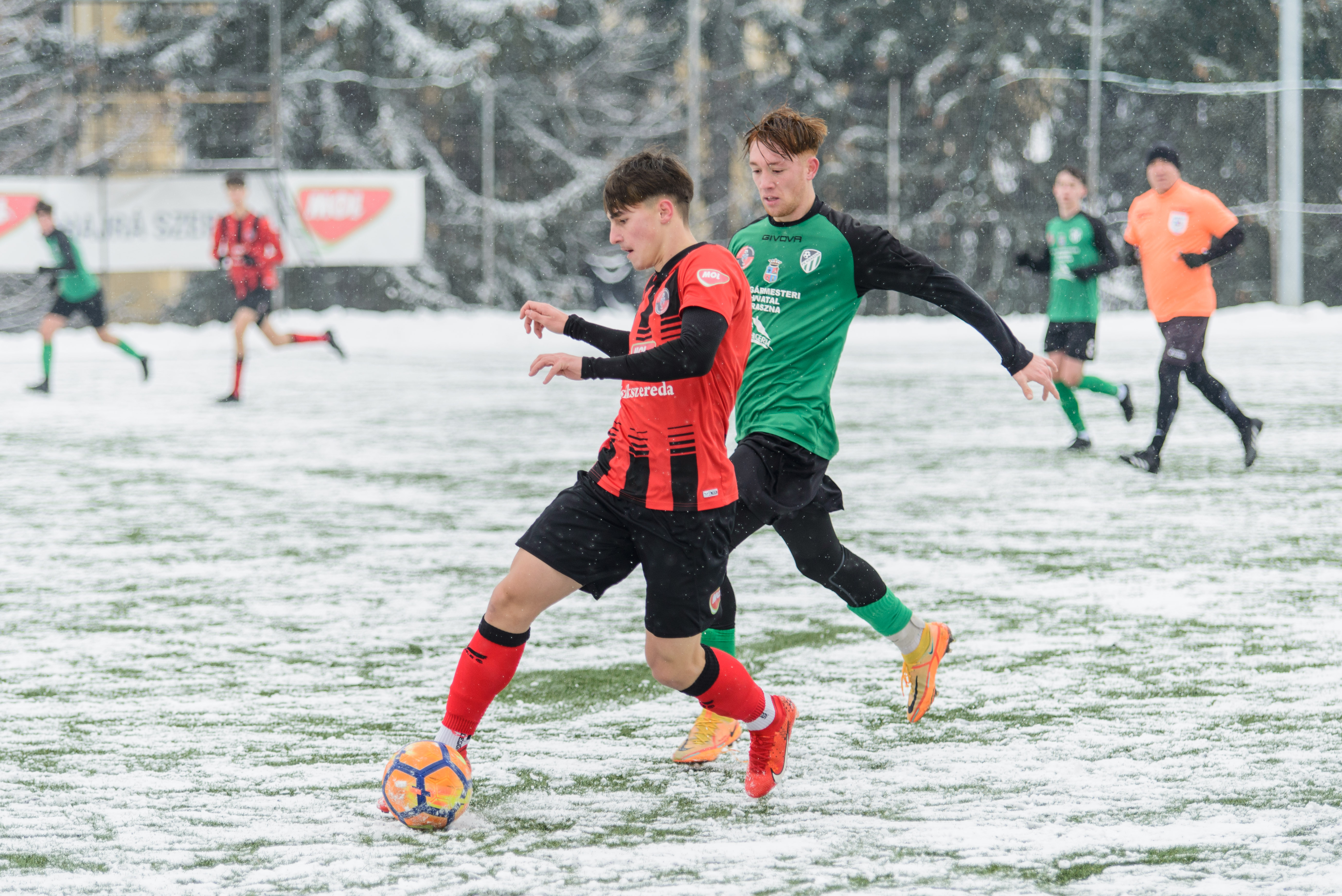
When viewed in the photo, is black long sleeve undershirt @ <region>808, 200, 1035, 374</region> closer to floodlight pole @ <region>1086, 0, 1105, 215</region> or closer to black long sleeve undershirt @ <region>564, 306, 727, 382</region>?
black long sleeve undershirt @ <region>564, 306, 727, 382</region>

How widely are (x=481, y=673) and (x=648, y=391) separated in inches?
29.7

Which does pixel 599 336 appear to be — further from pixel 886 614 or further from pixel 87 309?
pixel 87 309

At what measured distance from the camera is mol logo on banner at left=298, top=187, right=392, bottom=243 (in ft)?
79.1

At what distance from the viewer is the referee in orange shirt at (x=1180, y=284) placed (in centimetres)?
1035

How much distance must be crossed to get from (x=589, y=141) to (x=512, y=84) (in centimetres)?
256

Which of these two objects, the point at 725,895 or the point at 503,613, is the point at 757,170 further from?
the point at 725,895

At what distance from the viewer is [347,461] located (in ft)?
36.3

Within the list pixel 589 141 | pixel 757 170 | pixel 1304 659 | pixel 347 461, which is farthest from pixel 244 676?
pixel 589 141

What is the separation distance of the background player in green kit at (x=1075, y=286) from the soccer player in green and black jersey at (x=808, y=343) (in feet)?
22.8

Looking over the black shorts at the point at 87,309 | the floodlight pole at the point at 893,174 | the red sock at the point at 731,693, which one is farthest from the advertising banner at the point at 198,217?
the red sock at the point at 731,693

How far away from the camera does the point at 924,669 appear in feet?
15.8

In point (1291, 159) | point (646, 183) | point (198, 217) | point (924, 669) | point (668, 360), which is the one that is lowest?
point (924, 669)

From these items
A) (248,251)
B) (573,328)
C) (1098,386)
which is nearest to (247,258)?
(248,251)

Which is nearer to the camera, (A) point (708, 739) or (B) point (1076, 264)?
Answer: (A) point (708, 739)
